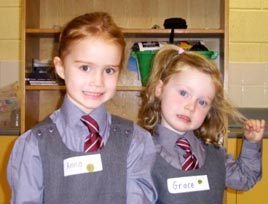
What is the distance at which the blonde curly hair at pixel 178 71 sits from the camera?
146 cm

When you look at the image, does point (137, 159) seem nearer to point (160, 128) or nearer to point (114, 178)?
point (114, 178)

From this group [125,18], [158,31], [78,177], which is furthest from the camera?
[125,18]

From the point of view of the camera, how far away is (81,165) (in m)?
1.20

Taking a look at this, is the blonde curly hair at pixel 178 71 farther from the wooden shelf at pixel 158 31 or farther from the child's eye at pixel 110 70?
the wooden shelf at pixel 158 31

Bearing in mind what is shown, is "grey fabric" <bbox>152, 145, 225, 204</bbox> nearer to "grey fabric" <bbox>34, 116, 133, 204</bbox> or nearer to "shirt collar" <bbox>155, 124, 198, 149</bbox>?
"shirt collar" <bbox>155, 124, 198, 149</bbox>

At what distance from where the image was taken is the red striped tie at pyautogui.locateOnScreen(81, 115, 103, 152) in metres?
1.23

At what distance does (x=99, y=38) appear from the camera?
122cm

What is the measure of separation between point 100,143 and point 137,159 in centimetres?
12

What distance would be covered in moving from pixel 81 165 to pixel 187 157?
39 centimetres

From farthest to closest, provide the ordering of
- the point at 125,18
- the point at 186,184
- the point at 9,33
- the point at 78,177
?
1. the point at 9,33
2. the point at 125,18
3. the point at 186,184
4. the point at 78,177

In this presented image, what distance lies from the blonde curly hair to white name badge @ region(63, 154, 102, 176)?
1.09 feet

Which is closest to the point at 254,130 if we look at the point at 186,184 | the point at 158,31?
the point at 186,184

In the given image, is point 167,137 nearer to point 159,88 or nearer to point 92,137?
point 159,88

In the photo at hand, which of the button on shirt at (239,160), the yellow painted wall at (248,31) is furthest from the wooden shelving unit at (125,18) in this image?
the button on shirt at (239,160)
